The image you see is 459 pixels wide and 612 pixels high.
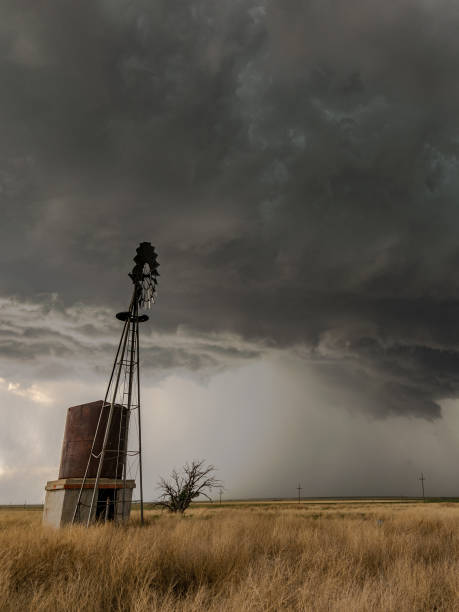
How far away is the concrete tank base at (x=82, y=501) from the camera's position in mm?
16719

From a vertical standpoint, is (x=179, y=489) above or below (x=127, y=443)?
below

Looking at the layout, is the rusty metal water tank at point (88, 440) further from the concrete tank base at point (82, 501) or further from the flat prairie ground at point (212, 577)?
the flat prairie ground at point (212, 577)

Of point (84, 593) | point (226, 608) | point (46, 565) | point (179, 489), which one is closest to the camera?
point (226, 608)

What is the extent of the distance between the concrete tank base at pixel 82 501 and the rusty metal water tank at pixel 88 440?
1.97 ft

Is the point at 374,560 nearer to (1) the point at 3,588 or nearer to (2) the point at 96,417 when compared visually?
(1) the point at 3,588

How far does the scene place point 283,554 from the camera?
937cm

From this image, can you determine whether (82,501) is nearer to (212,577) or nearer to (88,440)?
(88,440)

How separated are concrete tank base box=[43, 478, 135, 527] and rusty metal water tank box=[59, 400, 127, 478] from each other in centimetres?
60

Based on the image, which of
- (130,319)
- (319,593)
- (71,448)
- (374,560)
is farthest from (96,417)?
(319,593)

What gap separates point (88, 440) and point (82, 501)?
8.05ft

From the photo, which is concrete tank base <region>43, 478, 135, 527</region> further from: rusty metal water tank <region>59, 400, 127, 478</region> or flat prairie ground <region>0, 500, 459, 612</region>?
flat prairie ground <region>0, 500, 459, 612</region>

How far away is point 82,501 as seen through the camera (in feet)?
55.6

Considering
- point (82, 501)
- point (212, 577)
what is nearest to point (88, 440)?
point (82, 501)

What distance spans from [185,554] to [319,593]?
295 cm
